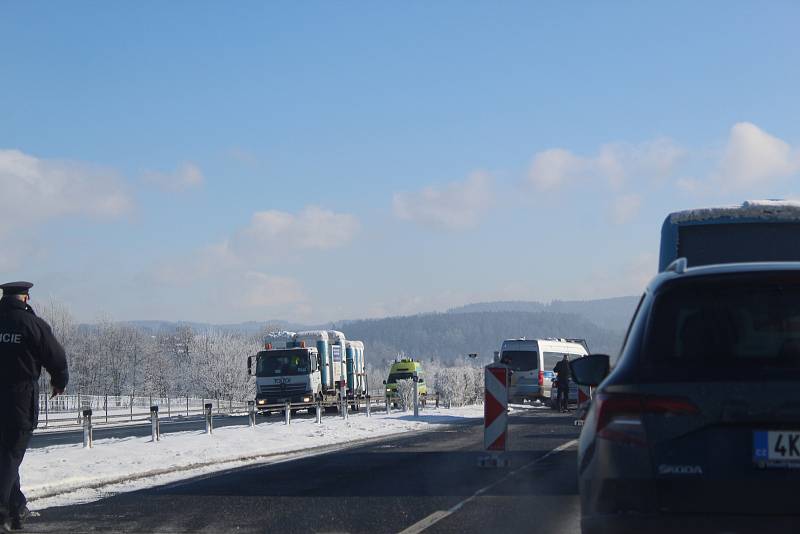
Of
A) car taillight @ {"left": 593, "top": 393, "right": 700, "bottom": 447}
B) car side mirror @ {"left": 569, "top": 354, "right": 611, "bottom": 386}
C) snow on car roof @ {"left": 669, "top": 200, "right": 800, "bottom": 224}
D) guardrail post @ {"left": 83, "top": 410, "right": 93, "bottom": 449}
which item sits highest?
snow on car roof @ {"left": 669, "top": 200, "right": 800, "bottom": 224}

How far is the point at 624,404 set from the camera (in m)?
4.84

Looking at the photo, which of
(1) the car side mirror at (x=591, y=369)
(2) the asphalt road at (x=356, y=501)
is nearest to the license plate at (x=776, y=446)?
(1) the car side mirror at (x=591, y=369)

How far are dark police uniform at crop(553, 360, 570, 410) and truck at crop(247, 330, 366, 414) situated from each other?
10.8m

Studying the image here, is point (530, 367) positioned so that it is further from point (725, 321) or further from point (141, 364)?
point (141, 364)

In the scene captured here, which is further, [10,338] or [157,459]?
[157,459]

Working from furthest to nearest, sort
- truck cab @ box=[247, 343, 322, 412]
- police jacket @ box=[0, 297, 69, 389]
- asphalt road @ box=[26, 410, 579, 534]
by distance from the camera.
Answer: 1. truck cab @ box=[247, 343, 322, 412]
2. asphalt road @ box=[26, 410, 579, 534]
3. police jacket @ box=[0, 297, 69, 389]

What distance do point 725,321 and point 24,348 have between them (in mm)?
6412

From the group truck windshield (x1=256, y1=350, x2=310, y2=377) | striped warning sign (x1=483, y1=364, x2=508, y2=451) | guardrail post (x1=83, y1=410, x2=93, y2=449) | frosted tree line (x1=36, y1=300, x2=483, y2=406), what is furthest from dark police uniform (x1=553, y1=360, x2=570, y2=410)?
frosted tree line (x1=36, y1=300, x2=483, y2=406)

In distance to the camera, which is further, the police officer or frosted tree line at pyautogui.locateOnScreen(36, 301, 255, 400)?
frosted tree line at pyautogui.locateOnScreen(36, 301, 255, 400)

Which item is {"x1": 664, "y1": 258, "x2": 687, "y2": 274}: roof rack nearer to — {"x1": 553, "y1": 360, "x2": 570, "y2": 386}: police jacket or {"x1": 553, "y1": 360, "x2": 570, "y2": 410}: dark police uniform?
{"x1": 553, "y1": 360, "x2": 570, "y2": 410}: dark police uniform

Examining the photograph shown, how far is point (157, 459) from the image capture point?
17234 mm

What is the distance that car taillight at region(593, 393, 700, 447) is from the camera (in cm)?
471

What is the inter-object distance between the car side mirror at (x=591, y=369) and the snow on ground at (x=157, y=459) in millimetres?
7035

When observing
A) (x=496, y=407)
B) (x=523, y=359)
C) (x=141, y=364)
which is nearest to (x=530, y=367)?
(x=523, y=359)
